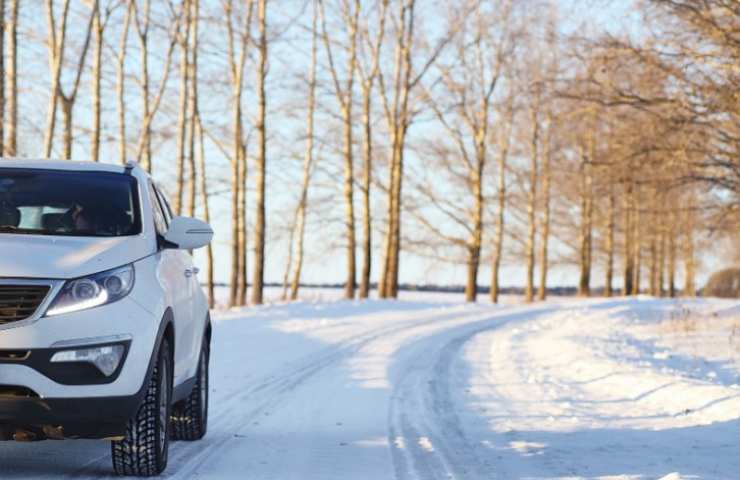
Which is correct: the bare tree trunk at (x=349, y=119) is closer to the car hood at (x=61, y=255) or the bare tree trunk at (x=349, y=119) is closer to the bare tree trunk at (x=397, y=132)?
the bare tree trunk at (x=397, y=132)

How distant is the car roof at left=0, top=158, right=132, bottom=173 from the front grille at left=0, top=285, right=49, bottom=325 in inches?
70.4

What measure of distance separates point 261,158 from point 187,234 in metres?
25.7

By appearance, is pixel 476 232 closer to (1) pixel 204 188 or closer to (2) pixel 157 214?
(1) pixel 204 188

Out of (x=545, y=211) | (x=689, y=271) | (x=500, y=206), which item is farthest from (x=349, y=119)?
(x=689, y=271)

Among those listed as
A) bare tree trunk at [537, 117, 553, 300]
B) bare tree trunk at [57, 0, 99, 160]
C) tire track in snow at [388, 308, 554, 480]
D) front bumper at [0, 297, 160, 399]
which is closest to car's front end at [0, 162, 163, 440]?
front bumper at [0, 297, 160, 399]

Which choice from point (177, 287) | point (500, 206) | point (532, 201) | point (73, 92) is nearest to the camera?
point (177, 287)

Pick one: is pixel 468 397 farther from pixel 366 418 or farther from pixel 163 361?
pixel 163 361

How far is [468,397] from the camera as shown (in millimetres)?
11547

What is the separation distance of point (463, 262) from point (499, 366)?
31.2 m

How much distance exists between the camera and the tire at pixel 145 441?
633 centimetres

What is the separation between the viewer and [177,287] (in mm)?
7191

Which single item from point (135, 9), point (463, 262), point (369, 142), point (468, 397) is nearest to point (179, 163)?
point (135, 9)

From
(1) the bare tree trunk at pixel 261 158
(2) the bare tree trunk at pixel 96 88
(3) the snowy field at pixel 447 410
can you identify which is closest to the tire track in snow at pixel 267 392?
(3) the snowy field at pixel 447 410

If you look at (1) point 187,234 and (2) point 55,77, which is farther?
(2) point 55,77
